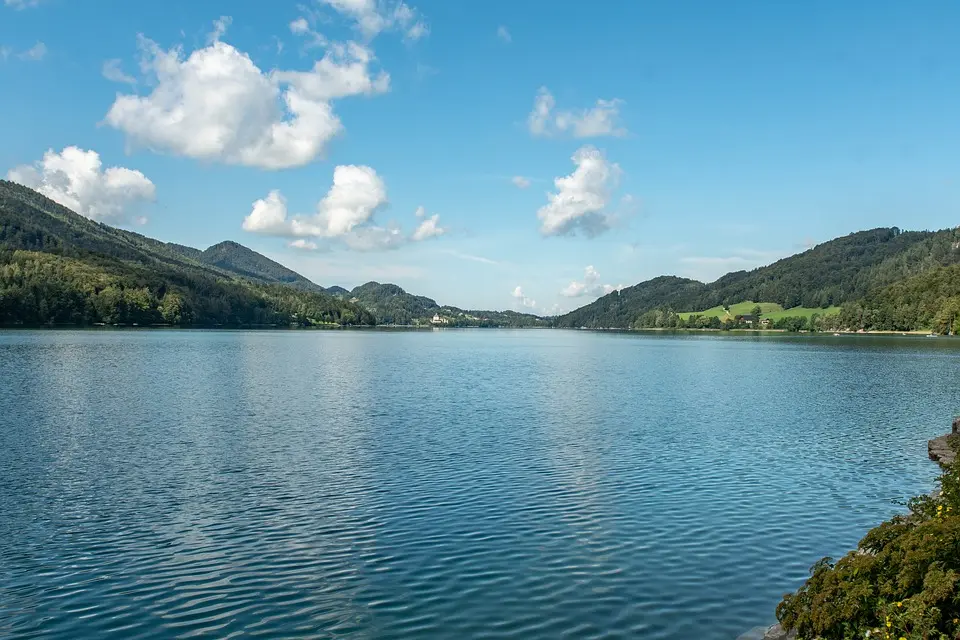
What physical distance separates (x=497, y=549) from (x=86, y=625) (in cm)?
1031

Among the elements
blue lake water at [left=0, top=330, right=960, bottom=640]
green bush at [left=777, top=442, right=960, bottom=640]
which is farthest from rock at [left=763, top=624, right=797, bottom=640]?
blue lake water at [left=0, top=330, right=960, bottom=640]

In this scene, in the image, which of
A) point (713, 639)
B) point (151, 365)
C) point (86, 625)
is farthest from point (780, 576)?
point (151, 365)

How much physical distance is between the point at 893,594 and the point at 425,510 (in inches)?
602

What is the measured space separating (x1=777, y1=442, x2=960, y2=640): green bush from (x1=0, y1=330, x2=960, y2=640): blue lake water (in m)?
3.00

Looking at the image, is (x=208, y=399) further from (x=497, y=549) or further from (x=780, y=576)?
(x=780, y=576)

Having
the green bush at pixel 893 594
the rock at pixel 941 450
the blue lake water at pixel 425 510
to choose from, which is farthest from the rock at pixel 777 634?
the rock at pixel 941 450

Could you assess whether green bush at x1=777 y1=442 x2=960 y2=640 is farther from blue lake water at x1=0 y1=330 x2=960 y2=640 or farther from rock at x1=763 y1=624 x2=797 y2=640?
blue lake water at x1=0 y1=330 x2=960 y2=640

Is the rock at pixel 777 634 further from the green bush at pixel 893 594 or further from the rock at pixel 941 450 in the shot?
the rock at pixel 941 450

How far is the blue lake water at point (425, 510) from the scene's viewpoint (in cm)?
1528

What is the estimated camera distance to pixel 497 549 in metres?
19.5

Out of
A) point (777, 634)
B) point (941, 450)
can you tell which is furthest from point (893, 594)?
point (941, 450)

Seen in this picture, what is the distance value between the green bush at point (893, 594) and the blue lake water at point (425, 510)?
300 cm

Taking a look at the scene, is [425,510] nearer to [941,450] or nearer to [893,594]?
[893,594]

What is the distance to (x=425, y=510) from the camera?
23438 mm
